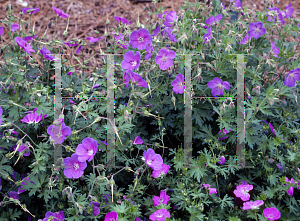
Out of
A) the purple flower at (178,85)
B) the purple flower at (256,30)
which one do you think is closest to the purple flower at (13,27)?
the purple flower at (178,85)

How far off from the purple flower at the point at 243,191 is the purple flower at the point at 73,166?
107 cm

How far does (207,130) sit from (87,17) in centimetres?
325

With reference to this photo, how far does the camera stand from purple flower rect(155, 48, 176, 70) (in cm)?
216

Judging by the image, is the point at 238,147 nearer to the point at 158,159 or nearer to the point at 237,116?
the point at 237,116

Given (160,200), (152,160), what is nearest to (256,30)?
(152,160)

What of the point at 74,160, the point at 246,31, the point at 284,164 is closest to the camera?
the point at 74,160

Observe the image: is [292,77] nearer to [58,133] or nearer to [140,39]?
[140,39]

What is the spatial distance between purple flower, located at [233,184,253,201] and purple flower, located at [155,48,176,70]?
101 centimetres

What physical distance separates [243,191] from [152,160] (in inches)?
26.8

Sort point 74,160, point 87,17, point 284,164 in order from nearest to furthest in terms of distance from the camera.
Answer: point 74,160, point 284,164, point 87,17

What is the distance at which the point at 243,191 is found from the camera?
2.11 meters

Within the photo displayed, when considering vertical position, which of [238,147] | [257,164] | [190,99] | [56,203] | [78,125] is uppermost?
[190,99]

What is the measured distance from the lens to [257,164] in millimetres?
2398

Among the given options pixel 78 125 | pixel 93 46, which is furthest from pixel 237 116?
pixel 93 46
